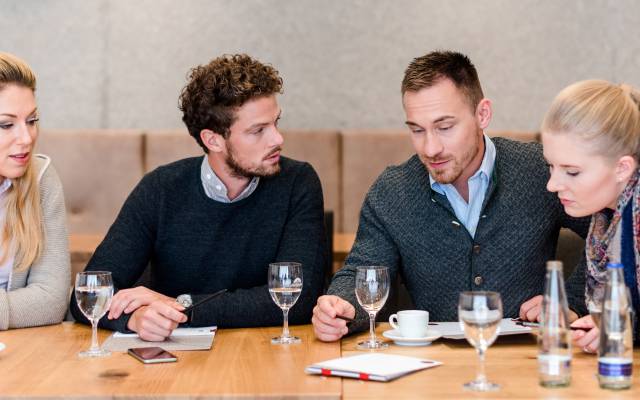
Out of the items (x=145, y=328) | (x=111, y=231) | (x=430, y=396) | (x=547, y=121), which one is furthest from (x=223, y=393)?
(x=111, y=231)

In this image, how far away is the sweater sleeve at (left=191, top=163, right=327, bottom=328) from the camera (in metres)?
2.24

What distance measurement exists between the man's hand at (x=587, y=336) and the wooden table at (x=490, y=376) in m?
0.02

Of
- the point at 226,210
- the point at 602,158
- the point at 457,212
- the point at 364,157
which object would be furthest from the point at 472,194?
the point at 364,157

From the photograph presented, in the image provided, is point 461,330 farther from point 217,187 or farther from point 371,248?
point 217,187

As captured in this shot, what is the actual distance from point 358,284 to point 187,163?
958 mm

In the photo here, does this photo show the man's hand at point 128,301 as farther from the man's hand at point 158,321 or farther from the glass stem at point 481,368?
the glass stem at point 481,368

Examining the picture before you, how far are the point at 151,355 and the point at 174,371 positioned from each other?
0.13 metres

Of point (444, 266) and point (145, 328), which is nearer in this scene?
point (145, 328)

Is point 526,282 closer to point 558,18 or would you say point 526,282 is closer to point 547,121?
point 547,121

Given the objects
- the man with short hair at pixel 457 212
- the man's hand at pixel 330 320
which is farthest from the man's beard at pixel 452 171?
the man's hand at pixel 330 320

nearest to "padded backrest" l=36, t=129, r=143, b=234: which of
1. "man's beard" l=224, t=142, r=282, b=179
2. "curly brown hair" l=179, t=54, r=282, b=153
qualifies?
"curly brown hair" l=179, t=54, r=282, b=153

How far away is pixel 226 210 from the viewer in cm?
264

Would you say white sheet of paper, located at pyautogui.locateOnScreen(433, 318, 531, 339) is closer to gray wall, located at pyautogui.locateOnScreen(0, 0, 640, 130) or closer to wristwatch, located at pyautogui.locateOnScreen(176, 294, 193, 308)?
wristwatch, located at pyautogui.locateOnScreen(176, 294, 193, 308)

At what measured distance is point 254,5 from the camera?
4.96 meters
